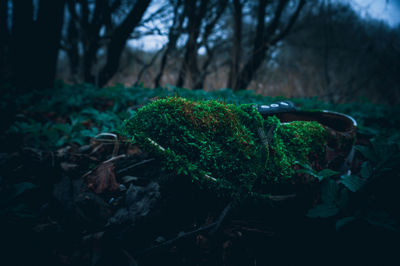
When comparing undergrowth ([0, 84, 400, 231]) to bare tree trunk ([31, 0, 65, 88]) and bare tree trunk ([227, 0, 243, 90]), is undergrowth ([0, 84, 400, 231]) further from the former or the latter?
bare tree trunk ([227, 0, 243, 90])

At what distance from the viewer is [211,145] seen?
105cm

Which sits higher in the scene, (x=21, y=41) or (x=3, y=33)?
(x=3, y=33)

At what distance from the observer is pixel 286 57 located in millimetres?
11867

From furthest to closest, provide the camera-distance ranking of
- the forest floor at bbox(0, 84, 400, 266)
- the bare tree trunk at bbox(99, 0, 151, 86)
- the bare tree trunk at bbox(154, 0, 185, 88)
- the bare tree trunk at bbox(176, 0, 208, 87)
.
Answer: the bare tree trunk at bbox(176, 0, 208, 87) → the bare tree trunk at bbox(154, 0, 185, 88) → the bare tree trunk at bbox(99, 0, 151, 86) → the forest floor at bbox(0, 84, 400, 266)

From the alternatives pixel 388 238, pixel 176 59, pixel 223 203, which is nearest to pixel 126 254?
pixel 223 203

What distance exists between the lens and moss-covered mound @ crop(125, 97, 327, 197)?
101 cm

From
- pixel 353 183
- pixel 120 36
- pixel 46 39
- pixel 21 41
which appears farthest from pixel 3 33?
pixel 353 183

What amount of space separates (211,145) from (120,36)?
6740 mm

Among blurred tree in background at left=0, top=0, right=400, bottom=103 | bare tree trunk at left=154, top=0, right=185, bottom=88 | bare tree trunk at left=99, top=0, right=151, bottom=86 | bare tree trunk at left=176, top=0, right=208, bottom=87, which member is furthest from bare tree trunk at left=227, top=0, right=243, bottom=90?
bare tree trunk at left=99, top=0, right=151, bottom=86

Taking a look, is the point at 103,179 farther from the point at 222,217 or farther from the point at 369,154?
the point at 369,154

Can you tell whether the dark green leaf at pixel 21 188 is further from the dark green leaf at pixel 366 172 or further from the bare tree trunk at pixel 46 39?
the bare tree trunk at pixel 46 39

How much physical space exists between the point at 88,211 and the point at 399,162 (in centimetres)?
171

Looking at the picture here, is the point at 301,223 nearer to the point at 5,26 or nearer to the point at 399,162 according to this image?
the point at 399,162

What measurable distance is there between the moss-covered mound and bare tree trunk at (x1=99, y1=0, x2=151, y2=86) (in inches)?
240
